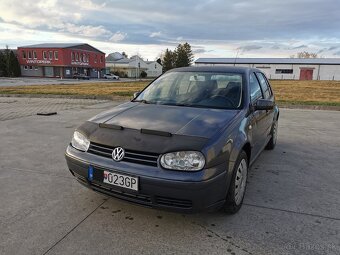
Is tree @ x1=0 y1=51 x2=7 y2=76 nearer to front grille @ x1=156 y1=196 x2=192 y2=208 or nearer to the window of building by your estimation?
the window of building

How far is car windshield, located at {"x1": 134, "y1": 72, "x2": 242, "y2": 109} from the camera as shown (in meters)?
3.76

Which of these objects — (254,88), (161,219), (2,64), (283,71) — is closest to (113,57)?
(2,64)

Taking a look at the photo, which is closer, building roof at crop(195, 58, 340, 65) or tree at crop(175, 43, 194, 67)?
building roof at crop(195, 58, 340, 65)

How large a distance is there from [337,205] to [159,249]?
7.28 feet

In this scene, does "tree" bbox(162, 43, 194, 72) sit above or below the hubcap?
above

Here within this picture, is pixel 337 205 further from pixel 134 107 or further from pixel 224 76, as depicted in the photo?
pixel 134 107

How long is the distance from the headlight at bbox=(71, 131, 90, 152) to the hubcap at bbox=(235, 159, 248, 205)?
159 centimetres

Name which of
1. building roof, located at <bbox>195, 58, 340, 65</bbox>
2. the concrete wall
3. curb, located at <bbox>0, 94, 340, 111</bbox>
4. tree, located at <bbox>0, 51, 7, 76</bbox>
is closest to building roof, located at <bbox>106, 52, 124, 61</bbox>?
building roof, located at <bbox>195, 58, 340, 65</bbox>

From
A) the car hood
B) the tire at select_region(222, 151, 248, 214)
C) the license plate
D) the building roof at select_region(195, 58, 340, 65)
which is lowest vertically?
the tire at select_region(222, 151, 248, 214)

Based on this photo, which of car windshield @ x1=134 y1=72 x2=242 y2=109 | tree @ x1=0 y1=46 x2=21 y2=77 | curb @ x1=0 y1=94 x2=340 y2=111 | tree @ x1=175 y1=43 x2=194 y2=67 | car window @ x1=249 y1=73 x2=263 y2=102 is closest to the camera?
car windshield @ x1=134 y1=72 x2=242 y2=109

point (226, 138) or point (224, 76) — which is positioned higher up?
point (224, 76)

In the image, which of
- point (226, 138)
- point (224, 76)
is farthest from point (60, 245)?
point (224, 76)

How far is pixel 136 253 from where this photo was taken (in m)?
2.48

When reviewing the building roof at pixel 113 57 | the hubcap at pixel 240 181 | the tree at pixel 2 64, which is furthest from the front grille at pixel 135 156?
the building roof at pixel 113 57
